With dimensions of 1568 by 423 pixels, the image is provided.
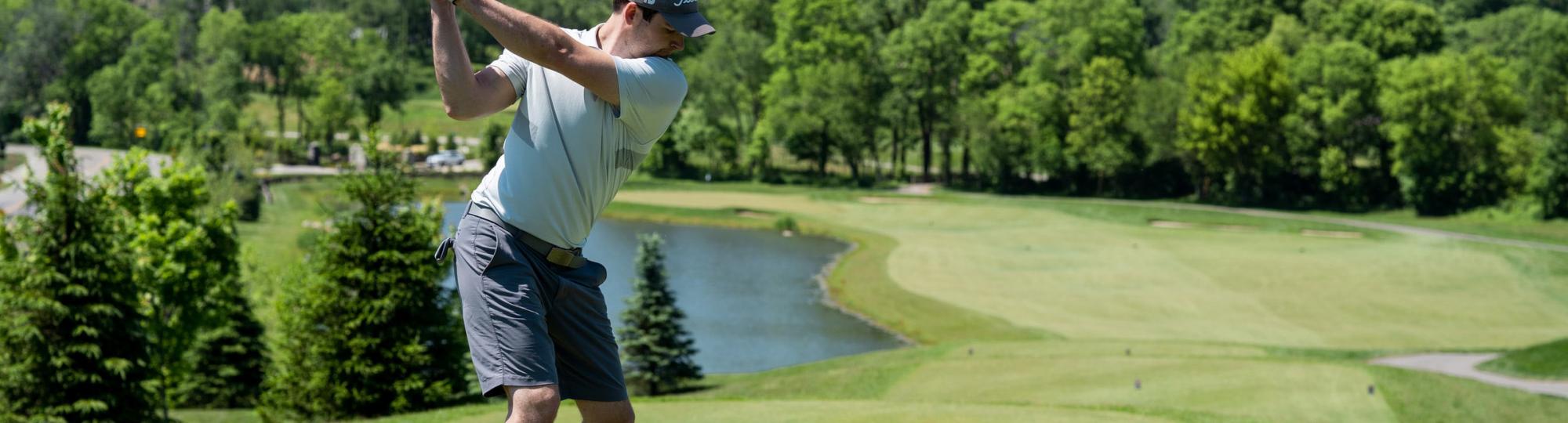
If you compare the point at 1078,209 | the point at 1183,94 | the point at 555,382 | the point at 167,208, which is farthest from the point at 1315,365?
the point at 1183,94

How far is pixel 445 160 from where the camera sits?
331 ft

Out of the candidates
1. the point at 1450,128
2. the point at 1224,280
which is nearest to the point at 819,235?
the point at 1224,280

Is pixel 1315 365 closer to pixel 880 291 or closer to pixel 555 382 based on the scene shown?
pixel 555 382

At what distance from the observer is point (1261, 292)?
5078 centimetres

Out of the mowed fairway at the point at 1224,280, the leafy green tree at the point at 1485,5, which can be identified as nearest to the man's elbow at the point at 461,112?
the mowed fairway at the point at 1224,280

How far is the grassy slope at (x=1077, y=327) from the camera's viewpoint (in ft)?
70.0

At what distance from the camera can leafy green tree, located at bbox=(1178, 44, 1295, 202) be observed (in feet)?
267

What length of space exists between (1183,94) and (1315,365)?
6240cm

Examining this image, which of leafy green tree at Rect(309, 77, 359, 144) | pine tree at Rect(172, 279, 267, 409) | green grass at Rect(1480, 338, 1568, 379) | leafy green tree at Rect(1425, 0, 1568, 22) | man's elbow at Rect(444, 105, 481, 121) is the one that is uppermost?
leafy green tree at Rect(1425, 0, 1568, 22)

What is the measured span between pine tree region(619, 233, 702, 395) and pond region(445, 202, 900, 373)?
2.42ft

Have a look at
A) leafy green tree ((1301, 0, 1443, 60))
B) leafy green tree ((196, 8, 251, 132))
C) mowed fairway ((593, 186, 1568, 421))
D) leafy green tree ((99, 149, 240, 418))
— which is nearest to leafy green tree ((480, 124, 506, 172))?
mowed fairway ((593, 186, 1568, 421))

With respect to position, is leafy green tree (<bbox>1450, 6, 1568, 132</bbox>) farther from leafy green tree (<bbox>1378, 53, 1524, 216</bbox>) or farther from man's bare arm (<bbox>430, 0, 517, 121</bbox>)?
man's bare arm (<bbox>430, 0, 517, 121</bbox>)

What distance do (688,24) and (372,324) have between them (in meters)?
20.7

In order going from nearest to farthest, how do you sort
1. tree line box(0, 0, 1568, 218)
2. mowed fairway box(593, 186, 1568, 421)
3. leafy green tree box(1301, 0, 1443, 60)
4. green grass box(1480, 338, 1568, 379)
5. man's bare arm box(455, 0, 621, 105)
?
man's bare arm box(455, 0, 621, 105) → mowed fairway box(593, 186, 1568, 421) → green grass box(1480, 338, 1568, 379) → tree line box(0, 0, 1568, 218) → leafy green tree box(1301, 0, 1443, 60)
